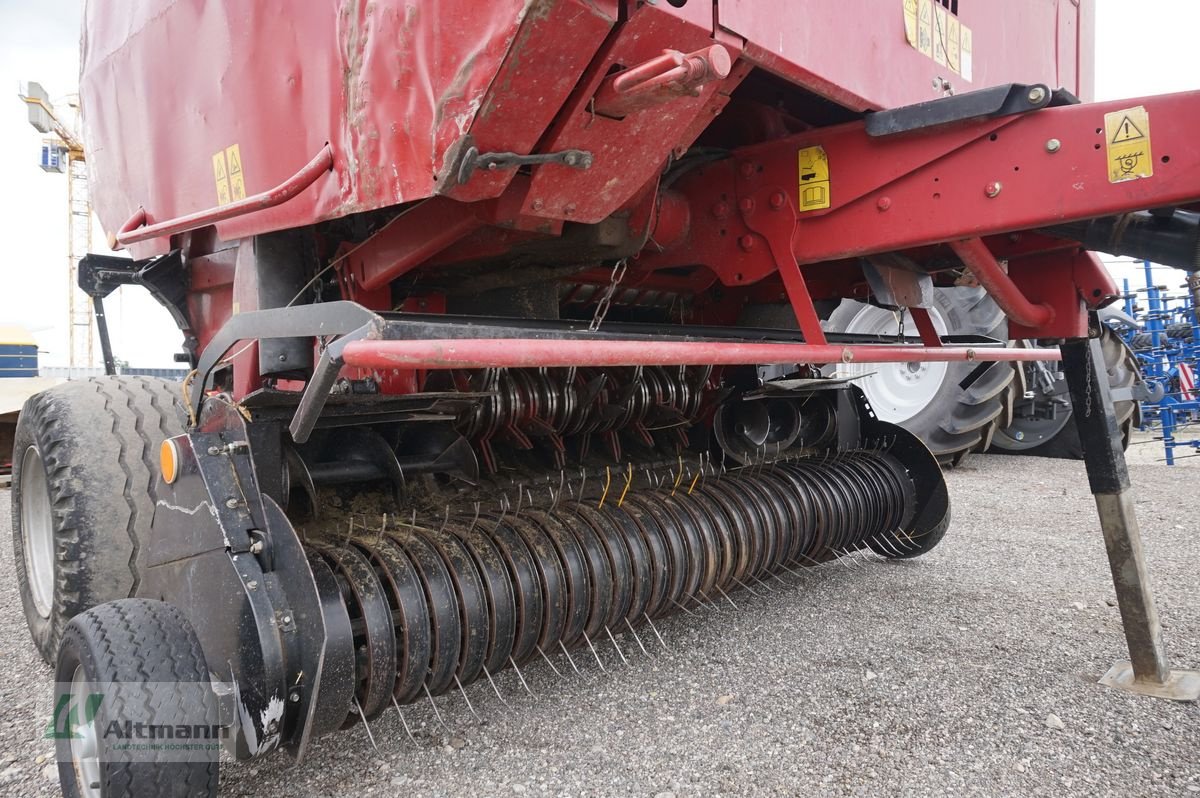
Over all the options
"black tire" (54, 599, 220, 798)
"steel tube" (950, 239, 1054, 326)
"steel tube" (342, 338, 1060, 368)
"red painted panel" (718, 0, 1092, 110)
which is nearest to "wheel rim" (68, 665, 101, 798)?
"black tire" (54, 599, 220, 798)

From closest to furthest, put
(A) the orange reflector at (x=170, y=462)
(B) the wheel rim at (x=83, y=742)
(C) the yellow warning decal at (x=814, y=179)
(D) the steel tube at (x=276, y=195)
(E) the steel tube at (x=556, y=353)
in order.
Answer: (E) the steel tube at (x=556, y=353) → (B) the wheel rim at (x=83, y=742) → (D) the steel tube at (x=276, y=195) → (A) the orange reflector at (x=170, y=462) → (C) the yellow warning decal at (x=814, y=179)

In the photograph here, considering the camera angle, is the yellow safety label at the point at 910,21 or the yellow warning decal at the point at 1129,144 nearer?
the yellow warning decal at the point at 1129,144

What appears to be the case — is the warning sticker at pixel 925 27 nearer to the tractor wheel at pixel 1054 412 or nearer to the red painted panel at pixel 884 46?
the red painted panel at pixel 884 46

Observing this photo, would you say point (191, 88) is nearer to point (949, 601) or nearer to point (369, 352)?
point (369, 352)

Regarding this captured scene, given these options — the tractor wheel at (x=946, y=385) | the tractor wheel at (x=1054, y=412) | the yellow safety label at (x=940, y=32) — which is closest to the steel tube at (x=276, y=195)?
the yellow safety label at (x=940, y=32)

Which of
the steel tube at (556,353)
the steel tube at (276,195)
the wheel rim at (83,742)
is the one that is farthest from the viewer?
the steel tube at (276,195)

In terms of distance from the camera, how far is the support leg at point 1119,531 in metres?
2.15

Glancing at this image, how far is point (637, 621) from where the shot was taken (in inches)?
93.1

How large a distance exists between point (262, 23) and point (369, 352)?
3.52 feet

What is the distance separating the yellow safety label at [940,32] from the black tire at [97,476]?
226 centimetres

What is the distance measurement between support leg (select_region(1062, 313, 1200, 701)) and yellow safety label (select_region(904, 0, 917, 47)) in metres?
1.02

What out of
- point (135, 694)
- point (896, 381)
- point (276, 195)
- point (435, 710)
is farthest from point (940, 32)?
point (896, 381)

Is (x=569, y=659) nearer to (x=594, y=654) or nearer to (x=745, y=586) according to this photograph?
(x=594, y=654)

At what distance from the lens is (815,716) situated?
2025 millimetres
